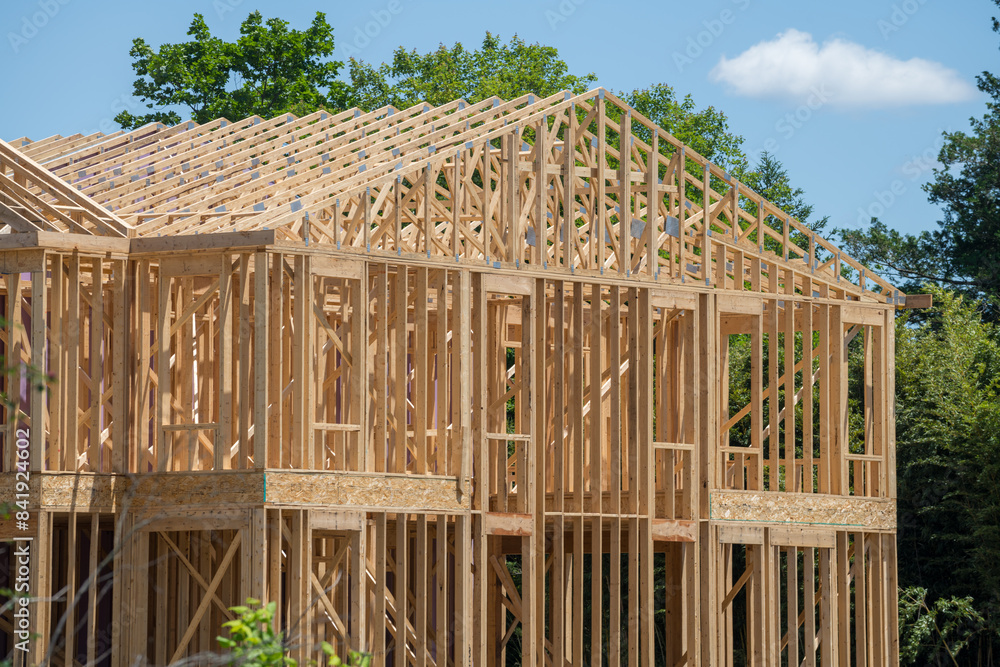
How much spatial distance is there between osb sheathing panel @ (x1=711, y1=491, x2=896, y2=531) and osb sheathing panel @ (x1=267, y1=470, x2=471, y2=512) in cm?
425

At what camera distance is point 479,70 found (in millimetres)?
48219

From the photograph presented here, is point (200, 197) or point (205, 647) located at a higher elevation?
point (200, 197)

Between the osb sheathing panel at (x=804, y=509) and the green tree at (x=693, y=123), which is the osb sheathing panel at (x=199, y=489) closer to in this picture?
the osb sheathing panel at (x=804, y=509)

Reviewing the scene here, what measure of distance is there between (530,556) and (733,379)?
16.8 meters

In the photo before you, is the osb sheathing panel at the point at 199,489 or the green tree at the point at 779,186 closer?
the osb sheathing panel at the point at 199,489

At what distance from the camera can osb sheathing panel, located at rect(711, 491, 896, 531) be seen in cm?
2134

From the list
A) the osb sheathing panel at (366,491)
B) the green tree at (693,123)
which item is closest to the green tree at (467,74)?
the green tree at (693,123)

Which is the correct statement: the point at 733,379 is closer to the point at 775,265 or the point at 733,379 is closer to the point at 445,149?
the point at 775,265

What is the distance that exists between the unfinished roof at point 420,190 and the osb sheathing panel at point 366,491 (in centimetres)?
298

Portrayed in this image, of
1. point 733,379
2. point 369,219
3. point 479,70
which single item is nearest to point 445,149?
point 369,219

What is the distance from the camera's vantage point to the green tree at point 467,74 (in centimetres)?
4578

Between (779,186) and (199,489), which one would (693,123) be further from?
(199,489)

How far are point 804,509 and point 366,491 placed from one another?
23.5 ft

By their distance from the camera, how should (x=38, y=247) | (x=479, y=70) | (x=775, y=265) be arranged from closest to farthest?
(x=38, y=247) → (x=775, y=265) → (x=479, y=70)
